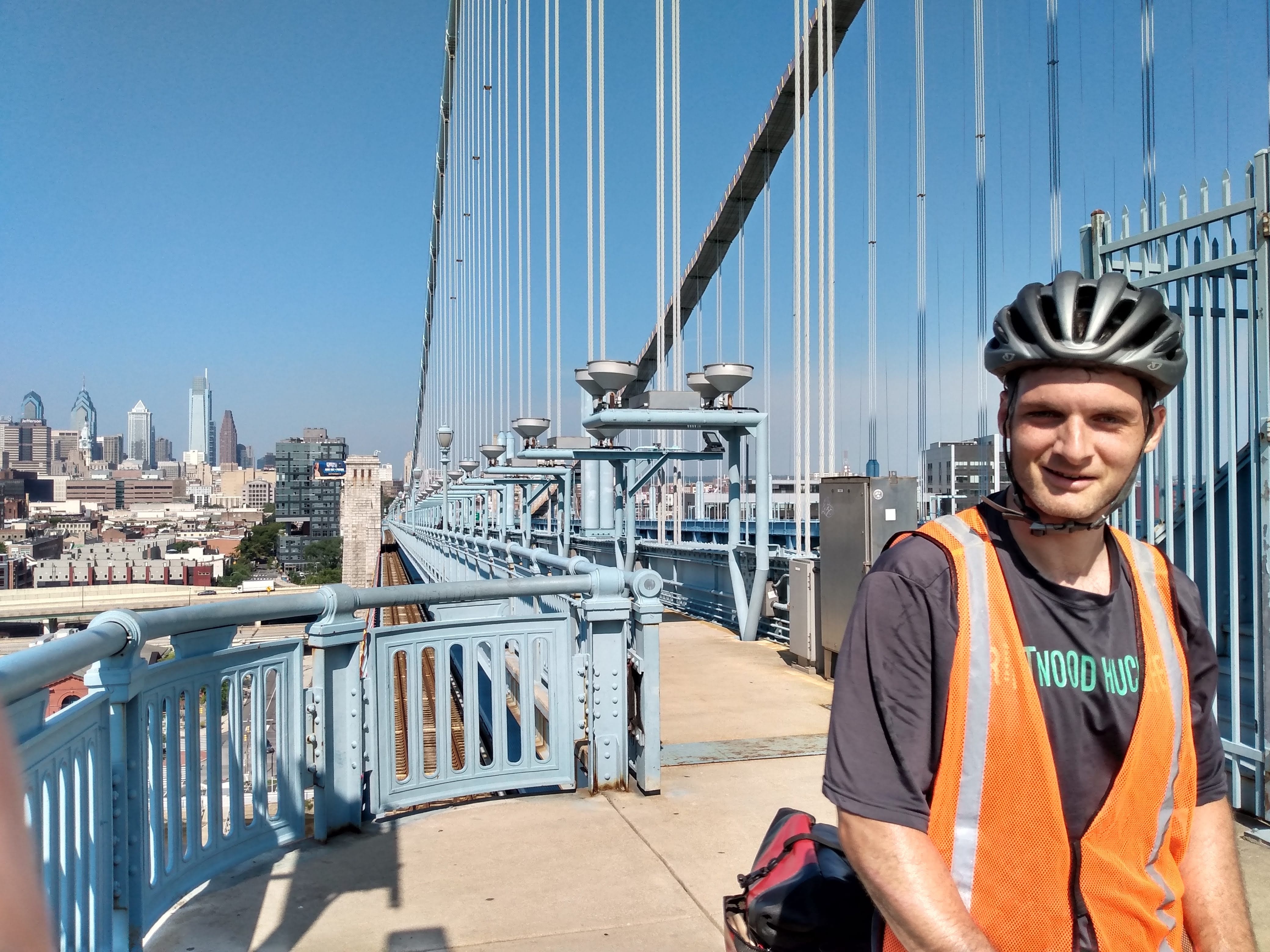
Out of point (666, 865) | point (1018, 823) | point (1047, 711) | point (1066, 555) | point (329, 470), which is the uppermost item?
point (329, 470)

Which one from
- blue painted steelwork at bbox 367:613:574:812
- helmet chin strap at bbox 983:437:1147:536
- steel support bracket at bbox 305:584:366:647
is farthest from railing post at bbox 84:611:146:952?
helmet chin strap at bbox 983:437:1147:536

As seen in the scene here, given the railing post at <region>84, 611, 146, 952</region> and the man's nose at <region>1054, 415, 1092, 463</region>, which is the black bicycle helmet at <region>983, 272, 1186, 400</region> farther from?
the railing post at <region>84, 611, 146, 952</region>

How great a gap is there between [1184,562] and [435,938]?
11.4 ft

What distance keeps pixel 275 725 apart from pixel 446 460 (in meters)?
29.9

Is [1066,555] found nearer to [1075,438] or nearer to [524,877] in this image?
[1075,438]

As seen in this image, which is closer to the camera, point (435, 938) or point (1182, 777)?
point (1182, 777)

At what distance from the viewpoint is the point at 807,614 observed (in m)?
8.23

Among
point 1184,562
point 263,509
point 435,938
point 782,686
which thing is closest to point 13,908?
point 435,938

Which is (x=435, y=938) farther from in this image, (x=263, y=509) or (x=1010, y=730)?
(x=263, y=509)

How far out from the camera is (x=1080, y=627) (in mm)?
1488

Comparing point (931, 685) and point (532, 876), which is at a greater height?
point (931, 685)

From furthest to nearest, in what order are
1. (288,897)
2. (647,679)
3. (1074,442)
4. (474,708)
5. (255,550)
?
(255,550)
(647,679)
(474,708)
(288,897)
(1074,442)

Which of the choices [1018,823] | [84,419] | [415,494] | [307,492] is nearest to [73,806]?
[1018,823]

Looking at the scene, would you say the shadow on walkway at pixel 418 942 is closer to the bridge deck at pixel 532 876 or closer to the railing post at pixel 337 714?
the bridge deck at pixel 532 876
